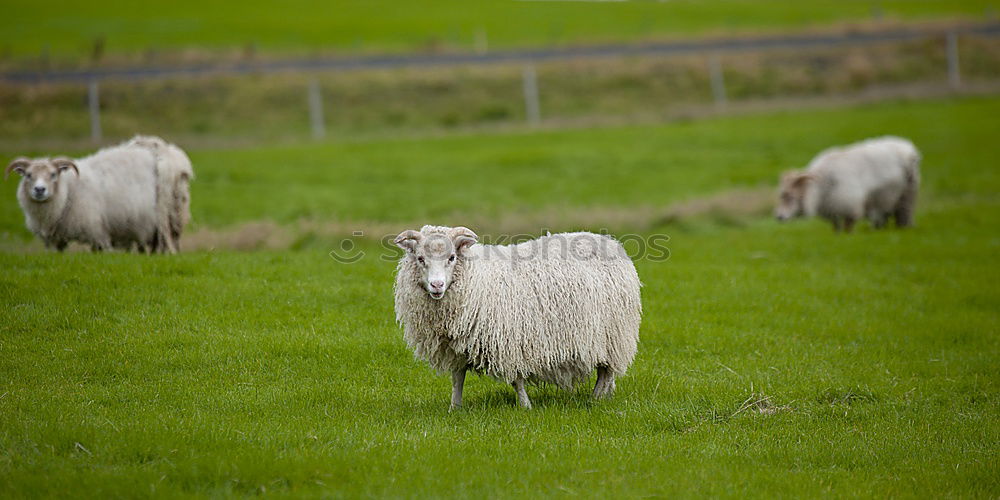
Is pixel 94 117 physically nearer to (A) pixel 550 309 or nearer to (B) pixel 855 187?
(B) pixel 855 187

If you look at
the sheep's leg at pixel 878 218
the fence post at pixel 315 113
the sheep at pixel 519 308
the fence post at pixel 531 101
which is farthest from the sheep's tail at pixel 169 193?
the fence post at pixel 531 101

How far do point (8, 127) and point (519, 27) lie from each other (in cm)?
3384

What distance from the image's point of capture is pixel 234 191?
2164 centimetres

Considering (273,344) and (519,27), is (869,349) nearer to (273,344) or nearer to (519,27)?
(273,344)

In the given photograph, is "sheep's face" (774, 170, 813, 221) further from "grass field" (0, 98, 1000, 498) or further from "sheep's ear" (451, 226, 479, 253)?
"sheep's ear" (451, 226, 479, 253)

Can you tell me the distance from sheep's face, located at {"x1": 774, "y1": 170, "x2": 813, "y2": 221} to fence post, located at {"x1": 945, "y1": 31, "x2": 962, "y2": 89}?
19.4 metres

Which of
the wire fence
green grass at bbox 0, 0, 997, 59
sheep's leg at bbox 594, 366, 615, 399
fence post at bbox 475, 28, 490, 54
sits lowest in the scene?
sheep's leg at bbox 594, 366, 615, 399

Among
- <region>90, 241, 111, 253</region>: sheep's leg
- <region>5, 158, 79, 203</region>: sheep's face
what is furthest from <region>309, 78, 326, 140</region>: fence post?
<region>5, 158, 79, 203</region>: sheep's face

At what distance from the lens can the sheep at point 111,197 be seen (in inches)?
536

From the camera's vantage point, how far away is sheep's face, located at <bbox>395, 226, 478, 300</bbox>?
852 cm

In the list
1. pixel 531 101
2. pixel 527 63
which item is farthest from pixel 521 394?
pixel 527 63

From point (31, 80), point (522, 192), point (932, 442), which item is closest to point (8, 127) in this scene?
point (31, 80)

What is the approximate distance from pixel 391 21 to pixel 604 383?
51.3m

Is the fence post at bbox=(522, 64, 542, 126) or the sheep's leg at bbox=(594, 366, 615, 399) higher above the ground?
the fence post at bbox=(522, 64, 542, 126)
